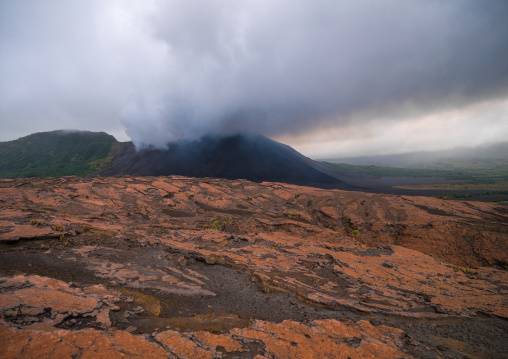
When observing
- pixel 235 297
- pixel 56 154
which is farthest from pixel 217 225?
pixel 56 154

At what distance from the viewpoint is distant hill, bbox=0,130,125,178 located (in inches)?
3223

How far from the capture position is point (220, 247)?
1309 centimetres

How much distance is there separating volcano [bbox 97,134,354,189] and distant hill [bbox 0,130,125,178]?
10.7 meters

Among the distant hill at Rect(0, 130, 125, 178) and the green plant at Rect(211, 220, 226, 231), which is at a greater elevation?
the distant hill at Rect(0, 130, 125, 178)

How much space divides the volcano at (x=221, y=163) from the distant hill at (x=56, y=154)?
10.7 m

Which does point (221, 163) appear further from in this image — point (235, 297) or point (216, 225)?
point (235, 297)

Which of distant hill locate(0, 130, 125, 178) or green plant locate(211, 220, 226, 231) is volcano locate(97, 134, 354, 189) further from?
green plant locate(211, 220, 226, 231)

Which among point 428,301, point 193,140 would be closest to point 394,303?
point 428,301

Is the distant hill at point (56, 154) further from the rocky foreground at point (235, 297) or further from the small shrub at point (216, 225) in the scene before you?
→ the rocky foreground at point (235, 297)

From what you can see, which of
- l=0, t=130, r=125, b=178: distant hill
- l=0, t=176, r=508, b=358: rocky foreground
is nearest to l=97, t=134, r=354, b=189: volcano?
l=0, t=130, r=125, b=178: distant hill

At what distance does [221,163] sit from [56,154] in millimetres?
75992

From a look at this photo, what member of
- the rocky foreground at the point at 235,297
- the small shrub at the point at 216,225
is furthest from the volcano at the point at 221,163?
the rocky foreground at the point at 235,297

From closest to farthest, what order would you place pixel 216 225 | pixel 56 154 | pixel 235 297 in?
pixel 235 297 < pixel 216 225 < pixel 56 154

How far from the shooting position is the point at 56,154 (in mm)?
95250
